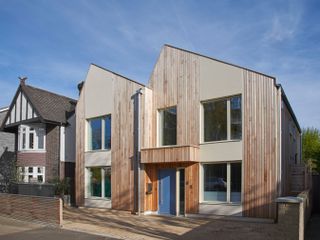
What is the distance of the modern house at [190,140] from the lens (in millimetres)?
14125

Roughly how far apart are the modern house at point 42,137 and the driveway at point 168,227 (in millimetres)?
7009

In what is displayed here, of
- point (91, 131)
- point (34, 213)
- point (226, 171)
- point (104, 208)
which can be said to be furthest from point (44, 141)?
point (226, 171)

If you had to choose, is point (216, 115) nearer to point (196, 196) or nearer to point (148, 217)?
point (196, 196)

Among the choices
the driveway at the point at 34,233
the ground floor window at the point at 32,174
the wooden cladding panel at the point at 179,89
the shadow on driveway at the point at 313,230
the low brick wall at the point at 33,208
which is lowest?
the shadow on driveway at the point at 313,230

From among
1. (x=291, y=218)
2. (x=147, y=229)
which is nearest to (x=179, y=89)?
(x=147, y=229)

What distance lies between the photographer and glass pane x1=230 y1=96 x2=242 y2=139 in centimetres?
1492

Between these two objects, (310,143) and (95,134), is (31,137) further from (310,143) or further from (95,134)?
(310,143)

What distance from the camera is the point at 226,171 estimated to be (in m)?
15.1

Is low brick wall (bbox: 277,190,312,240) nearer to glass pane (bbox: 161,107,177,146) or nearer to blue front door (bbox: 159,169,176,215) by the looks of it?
blue front door (bbox: 159,169,176,215)

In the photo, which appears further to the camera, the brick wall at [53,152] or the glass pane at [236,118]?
the brick wall at [53,152]

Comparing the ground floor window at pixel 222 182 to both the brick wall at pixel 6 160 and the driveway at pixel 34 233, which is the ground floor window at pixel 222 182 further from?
the brick wall at pixel 6 160

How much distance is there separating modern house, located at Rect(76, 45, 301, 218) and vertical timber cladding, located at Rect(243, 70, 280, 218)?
4 cm

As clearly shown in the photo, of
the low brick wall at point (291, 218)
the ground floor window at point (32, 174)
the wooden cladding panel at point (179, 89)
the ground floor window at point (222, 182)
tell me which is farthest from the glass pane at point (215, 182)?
the ground floor window at point (32, 174)

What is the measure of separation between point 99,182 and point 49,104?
23.3ft
